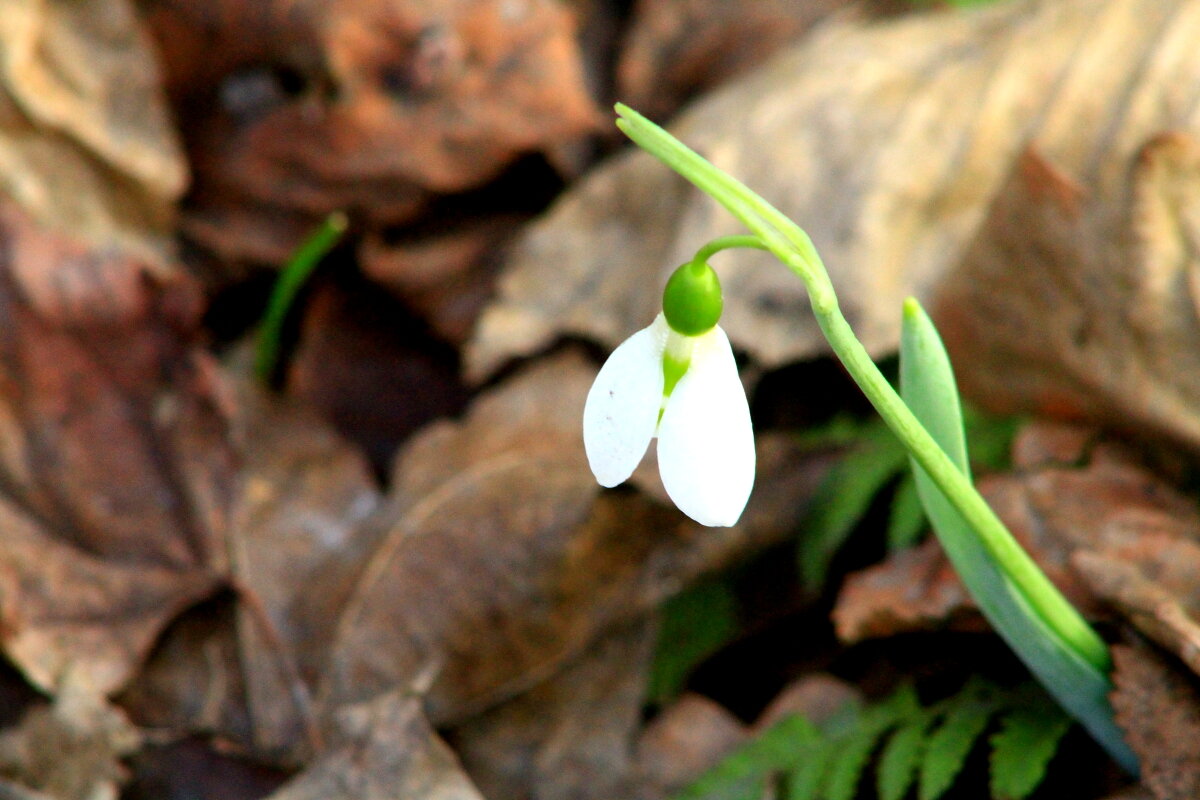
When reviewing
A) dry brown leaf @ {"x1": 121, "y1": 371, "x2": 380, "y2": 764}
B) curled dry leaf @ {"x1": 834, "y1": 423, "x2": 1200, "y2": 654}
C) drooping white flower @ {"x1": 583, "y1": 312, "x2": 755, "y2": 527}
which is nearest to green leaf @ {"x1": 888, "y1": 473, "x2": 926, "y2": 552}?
curled dry leaf @ {"x1": 834, "y1": 423, "x2": 1200, "y2": 654}

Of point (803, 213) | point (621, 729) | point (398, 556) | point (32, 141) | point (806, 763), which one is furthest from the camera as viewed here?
point (32, 141)

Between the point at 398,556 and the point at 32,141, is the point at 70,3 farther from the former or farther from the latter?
the point at 398,556

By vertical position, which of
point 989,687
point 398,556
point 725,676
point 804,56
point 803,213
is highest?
point 804,56

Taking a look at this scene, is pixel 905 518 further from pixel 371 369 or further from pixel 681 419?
pixel 371 369

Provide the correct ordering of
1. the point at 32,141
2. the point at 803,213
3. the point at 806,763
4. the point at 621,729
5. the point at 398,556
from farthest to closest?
1. the point at 32,141
2. the point at 803,213
3. the point at 398,556
4. the point at 621,729
5. the point at 806,763

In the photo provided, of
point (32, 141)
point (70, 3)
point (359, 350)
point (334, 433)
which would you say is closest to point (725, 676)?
point (334, 433)

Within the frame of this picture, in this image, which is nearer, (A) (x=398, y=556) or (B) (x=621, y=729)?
(B) (x=621, y=729)
